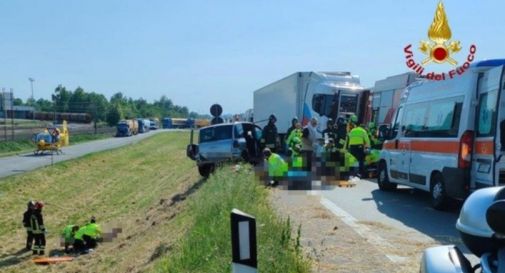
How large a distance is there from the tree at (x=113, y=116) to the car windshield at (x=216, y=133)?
83.0 m

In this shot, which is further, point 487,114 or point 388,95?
point 388,95

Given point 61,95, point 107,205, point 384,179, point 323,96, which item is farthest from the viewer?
point 61,95

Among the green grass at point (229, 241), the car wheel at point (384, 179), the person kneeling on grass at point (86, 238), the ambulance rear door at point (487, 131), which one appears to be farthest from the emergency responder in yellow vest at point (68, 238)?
the ambulance rear door at point (487, 131)

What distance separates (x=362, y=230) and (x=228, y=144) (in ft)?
33.1

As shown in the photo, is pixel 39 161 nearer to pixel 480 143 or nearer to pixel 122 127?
pixel 480 143

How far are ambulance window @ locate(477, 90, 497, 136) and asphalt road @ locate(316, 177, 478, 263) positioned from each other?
160cm

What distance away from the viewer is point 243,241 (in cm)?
374

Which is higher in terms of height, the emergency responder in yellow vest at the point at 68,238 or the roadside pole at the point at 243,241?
the roadside pole at the point at 243,241

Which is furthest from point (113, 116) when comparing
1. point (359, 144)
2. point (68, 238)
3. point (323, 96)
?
point (359, 144)

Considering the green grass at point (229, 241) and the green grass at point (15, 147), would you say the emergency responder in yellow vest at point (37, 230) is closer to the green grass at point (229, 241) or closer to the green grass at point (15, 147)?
the green grass at point (229, 241)

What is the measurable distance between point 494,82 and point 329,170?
445 centimetres

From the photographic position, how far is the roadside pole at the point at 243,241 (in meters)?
3.68

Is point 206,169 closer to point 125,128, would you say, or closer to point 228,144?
point 228,144

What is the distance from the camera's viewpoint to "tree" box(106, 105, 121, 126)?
99925 millimetres
